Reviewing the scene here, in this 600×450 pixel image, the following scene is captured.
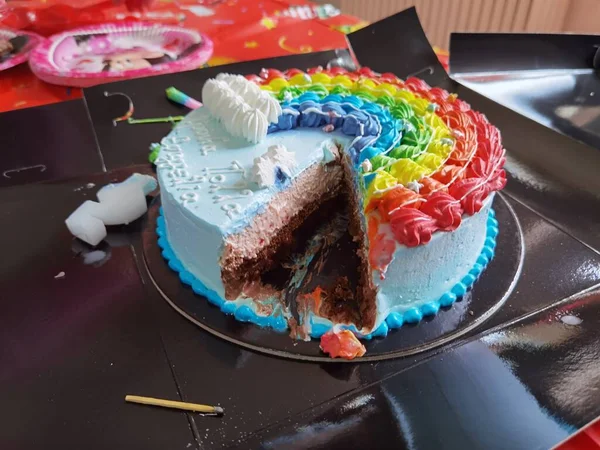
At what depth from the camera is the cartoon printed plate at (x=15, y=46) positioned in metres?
3.85

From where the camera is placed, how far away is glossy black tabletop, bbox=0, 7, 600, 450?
176cm

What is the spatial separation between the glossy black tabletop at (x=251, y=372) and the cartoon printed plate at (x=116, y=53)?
152cm

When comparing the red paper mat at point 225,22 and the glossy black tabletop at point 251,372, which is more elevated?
the red paper mat at point 225,22

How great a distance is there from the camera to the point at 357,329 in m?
2.10

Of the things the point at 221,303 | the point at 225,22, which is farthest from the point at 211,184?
the point at 225,22

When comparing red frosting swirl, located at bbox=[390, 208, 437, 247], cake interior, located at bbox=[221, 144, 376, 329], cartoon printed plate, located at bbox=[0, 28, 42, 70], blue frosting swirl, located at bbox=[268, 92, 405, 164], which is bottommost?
cake interior, located at bbox=[221, 144, 376, 329]

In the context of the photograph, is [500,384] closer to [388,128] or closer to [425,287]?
[425,287]

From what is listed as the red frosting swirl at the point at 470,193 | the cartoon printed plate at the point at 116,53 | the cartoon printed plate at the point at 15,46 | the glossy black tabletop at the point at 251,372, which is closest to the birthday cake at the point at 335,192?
the red frosting swirl at the point at 470,193

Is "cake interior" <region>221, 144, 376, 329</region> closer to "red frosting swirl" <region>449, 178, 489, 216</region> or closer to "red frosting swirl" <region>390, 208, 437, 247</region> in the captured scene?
"red frosting swirl" <region>390, 208, 437, 247</region>

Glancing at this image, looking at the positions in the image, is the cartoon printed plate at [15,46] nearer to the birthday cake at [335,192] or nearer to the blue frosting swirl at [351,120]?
the birthday cake at [335,192]

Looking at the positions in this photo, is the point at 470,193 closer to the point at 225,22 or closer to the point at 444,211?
the point at 444,211

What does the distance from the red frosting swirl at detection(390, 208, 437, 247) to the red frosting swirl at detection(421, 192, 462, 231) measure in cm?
2

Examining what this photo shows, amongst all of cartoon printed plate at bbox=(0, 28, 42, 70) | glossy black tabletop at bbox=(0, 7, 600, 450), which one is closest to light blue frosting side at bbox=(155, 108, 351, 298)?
glossy black tabletop at bbox=(0, 7, 600, 450)

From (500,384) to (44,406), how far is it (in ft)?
5.24
